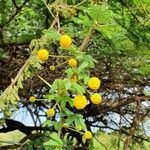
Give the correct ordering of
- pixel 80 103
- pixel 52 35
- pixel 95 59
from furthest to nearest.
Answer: pixel 95 59, pixel 52 35, pixel 80 103

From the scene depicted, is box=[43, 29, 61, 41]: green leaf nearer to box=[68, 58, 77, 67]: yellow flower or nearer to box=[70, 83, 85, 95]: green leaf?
box=[68, 58, 77, 67]: yellow flower

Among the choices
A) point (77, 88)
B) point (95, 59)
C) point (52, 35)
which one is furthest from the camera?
point (95, 59)

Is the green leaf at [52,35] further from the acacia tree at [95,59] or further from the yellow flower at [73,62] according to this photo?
the acacia tree at [95,59]

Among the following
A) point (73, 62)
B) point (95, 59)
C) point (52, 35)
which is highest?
point (52, 35)

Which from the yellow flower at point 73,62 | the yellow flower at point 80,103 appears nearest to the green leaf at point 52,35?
the yellow flower at point 73,62

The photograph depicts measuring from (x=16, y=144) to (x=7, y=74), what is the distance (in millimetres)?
1002

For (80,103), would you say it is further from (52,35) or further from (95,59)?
(95,59)

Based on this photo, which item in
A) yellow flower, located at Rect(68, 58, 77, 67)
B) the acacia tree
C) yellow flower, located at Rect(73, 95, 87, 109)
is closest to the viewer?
yellow flower, located at Rect(73, 95, 87, 109)

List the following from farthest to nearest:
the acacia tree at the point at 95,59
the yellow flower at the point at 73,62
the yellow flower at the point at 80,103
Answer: the acacia tree at the point at 95,59 < the yellow flower at the point at 73,62 < the yellow flower at the point at 80,103

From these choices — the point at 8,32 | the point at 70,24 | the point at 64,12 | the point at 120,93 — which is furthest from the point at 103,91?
the point at 64,12

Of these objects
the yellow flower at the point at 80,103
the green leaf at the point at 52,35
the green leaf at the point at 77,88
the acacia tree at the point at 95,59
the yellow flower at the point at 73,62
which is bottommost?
the acacia tree at the point at 95,59

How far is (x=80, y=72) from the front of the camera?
2.37 metres

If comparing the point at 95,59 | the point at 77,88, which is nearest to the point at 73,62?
the point at 77,88

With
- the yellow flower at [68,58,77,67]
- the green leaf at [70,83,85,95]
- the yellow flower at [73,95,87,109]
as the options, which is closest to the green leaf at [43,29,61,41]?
the yellow flower at [68,58,77,67]
